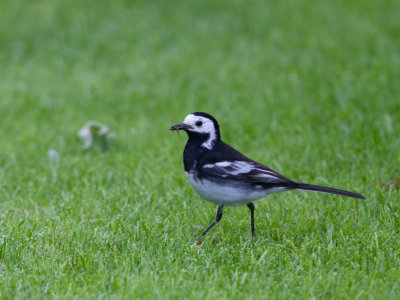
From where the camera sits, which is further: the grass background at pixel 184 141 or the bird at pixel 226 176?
the bird at pixel 226 176

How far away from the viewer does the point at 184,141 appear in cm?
777

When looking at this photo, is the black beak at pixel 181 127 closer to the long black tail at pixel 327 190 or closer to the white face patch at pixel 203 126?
the white face patch at pixel 203 126

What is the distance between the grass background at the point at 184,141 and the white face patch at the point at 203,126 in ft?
2.75

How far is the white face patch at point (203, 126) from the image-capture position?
15.8ft

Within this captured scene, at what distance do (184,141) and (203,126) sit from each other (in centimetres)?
294

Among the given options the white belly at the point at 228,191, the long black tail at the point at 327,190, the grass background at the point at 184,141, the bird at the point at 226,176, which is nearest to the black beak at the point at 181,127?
the bird at the point at 226,176

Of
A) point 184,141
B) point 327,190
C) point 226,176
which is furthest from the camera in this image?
point 184,141

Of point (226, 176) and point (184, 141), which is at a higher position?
point (184, 141)

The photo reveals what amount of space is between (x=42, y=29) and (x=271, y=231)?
8426 millimetres

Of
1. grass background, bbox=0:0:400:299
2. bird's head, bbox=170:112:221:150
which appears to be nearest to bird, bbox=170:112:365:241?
bird's head, bbox=170:112:221:150

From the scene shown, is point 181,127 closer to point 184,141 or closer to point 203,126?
point 203,126

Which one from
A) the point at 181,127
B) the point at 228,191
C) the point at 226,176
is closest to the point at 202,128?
the point at 181,127

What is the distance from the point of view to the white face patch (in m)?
4.82

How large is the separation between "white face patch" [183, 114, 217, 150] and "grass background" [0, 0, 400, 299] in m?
0.84
